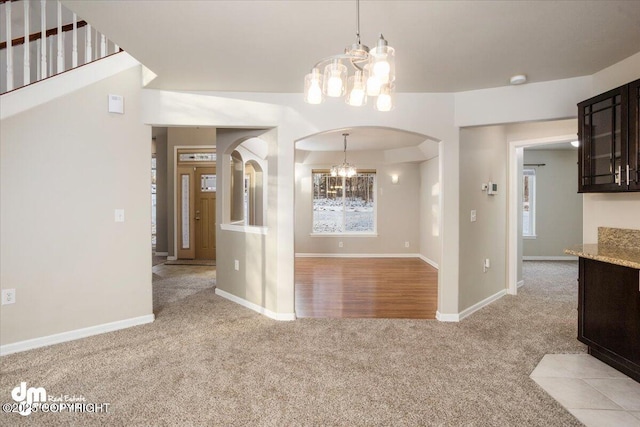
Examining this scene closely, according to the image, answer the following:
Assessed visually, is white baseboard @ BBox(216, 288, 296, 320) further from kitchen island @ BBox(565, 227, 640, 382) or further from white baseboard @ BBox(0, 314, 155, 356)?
kitchen island @ BBox(565, 227, 640, 382)

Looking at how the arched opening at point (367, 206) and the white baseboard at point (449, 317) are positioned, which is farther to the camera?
the arched opening at point (367, 206)

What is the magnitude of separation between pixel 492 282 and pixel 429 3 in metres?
3.63

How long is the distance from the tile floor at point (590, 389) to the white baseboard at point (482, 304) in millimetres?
1039

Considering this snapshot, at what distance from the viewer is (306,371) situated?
8.59ft

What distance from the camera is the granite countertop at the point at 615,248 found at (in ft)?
8.03

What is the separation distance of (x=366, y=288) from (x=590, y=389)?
120 inches

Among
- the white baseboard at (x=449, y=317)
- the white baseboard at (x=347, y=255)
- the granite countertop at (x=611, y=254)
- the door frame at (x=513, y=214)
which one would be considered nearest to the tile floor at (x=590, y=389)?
the granite countertop at (x=611, y=254)

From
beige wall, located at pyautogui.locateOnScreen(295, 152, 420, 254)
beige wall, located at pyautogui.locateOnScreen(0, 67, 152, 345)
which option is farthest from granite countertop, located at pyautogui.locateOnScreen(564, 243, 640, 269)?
beige wall, located at pyautogui.locateOnScreen(295, 152, 420, 254)

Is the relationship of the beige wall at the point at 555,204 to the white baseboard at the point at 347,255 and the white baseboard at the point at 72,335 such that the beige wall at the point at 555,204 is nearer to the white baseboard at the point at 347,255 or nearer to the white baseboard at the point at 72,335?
the white baseboard at the point at 347,255

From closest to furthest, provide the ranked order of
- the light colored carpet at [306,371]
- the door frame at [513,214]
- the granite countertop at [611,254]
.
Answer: the light colored carpet at [306,371], the granite countertop at [611,254], the door frame at [513,214]

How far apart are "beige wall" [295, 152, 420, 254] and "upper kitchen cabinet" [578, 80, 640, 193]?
493 cm

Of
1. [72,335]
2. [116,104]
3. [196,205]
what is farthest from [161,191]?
[72,335]

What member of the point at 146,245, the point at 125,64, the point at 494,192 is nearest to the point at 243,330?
the point at 146,245

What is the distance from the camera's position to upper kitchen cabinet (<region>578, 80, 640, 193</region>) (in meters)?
2.55
